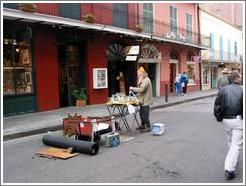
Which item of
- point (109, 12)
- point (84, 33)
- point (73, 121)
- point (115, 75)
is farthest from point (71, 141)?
point (115, 75)

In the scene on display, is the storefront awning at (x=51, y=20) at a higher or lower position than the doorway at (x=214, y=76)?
higher

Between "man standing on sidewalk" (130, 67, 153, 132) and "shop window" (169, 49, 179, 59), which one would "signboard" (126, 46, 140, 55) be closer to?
"shop window" (169, 49, 179, 59)

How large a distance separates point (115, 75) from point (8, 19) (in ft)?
27.5

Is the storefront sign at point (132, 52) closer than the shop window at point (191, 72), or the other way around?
the storefront sign at point (132, 52)

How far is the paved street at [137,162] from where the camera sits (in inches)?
251

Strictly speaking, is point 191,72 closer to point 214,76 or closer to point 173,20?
point 173,20

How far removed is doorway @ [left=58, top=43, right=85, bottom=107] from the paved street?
7096mm

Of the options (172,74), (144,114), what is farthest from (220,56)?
(144,114)

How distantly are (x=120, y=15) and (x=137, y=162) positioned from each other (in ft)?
45.1

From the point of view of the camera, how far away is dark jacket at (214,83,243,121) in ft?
20.0

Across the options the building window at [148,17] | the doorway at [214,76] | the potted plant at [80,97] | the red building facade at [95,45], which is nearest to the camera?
the red building facade at [95,45]

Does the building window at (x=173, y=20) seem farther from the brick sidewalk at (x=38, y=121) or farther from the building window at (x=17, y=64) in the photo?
the building window at (x=17, y=64)

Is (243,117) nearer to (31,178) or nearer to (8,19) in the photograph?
(31,178)

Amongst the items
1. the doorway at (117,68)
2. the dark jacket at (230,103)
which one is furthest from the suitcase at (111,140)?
the doorway at (117,68)
